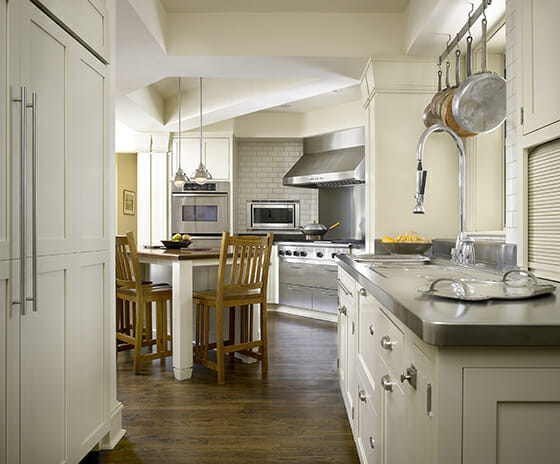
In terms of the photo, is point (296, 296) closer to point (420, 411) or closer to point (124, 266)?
point (124, 266)

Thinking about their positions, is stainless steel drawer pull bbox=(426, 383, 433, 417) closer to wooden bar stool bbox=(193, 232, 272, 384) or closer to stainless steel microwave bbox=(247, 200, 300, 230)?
wooden bar stool bbox=(193, 232, 272, 384)

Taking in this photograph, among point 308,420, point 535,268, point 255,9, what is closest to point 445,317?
point 535,268

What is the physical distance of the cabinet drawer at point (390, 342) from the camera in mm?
1178

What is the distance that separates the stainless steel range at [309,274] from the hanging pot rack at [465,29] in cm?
253

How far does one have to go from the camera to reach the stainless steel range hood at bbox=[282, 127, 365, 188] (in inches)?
227

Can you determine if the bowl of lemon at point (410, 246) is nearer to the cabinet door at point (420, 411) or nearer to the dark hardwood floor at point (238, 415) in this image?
the dark hardwood floor at point (238, 415)

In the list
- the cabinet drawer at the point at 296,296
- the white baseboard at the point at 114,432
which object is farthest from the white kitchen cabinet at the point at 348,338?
the cabinet drawer at the point at 296,296

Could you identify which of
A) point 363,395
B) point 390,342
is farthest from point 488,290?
point 363,395

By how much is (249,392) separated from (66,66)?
2.16m

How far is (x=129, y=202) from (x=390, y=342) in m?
6.99

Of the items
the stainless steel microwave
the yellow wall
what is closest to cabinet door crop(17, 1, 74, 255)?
the stainless steel microwave

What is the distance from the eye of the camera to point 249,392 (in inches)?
118

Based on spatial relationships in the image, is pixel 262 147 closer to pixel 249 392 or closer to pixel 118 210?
pixel 118 210

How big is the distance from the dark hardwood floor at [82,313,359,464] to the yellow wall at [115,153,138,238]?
4070mm
